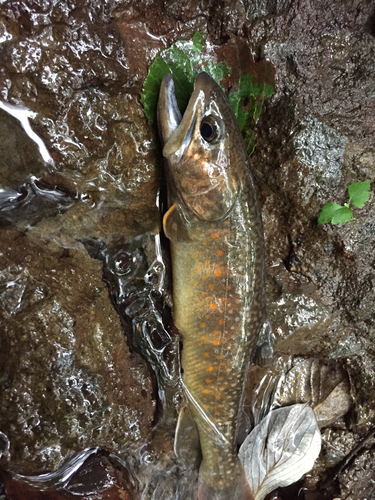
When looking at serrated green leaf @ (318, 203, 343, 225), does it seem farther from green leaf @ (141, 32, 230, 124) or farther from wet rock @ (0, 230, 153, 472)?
wet rock @ (0, 230, 153, 472)

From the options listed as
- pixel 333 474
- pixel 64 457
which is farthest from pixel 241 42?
pixel 333 474

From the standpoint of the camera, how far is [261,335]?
8.75ft

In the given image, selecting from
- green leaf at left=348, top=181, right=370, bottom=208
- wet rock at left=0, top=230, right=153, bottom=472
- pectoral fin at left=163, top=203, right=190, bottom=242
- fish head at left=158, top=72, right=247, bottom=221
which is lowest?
wet rock at left=0, top=230, right=153, bottom=472

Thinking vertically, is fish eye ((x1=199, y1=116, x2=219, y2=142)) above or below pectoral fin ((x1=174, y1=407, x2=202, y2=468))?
above

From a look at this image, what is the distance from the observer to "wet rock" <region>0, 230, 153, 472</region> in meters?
1.99

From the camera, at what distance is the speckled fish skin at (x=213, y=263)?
2.14m

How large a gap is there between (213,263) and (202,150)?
67 cm

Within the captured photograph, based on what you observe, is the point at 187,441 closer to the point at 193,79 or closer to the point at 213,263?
the point at 213,263

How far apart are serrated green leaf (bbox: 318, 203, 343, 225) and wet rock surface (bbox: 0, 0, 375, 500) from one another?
82 millimetres

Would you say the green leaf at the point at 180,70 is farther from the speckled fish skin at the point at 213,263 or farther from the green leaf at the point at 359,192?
the green leaf at the point at 359,192

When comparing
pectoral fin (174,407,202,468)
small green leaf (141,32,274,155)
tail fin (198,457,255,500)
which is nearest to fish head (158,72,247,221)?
small green leaf (141,32,274,155)

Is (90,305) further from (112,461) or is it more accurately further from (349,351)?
(349,351)

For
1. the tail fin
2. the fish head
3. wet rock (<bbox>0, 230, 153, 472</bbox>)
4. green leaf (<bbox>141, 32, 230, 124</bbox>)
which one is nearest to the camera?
wet rock (<bbox>0, 230, 153, 472</bbox>)

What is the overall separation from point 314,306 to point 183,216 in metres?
1.27
